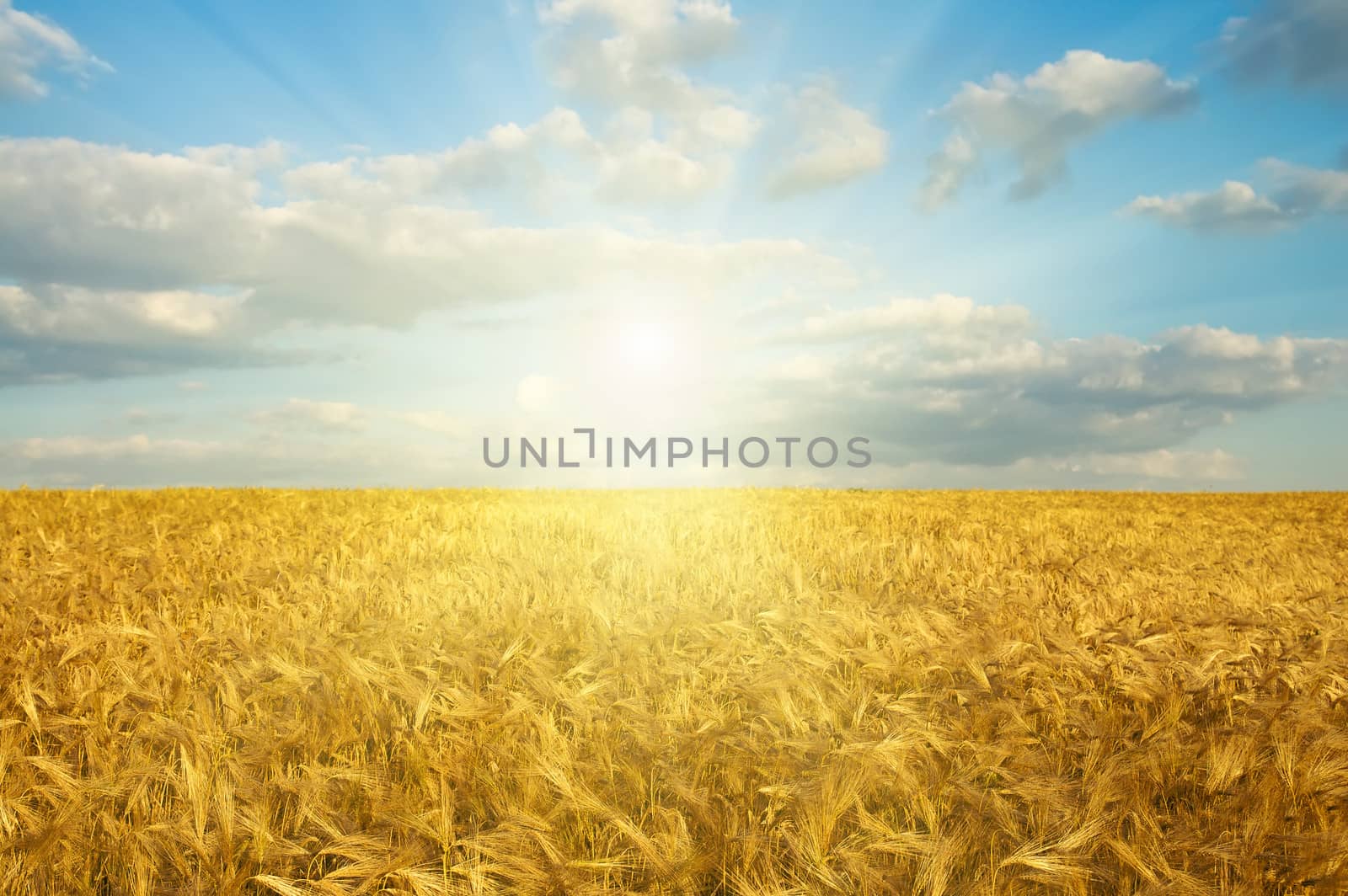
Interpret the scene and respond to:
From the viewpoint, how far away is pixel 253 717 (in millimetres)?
3213

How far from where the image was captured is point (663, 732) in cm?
281

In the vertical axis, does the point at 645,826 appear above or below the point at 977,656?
below

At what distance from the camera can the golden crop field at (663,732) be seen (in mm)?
2111

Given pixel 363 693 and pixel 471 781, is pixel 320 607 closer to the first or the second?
pixel 363 693

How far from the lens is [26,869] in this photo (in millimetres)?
2098

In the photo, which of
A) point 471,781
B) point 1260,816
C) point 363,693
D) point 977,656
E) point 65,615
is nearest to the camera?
point 1260,816

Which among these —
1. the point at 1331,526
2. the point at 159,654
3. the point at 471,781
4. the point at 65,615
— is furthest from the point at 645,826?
the point at 1331,526

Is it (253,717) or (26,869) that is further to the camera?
(253,717)

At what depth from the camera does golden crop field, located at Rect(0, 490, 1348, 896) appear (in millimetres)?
2111

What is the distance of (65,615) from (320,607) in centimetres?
168

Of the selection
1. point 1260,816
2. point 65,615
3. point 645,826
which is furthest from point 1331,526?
point 65,615

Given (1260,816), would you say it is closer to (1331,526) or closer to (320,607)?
(320,607)

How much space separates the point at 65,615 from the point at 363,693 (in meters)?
3.28

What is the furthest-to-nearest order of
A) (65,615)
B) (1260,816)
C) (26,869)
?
1. (65,615)
2. (1260,816)
3. (26,869)
